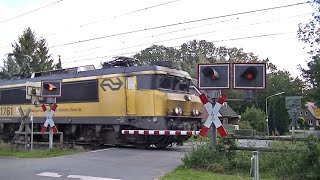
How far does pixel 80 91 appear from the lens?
20.5m

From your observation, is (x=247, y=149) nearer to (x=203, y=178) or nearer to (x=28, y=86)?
(x=203, y=178)

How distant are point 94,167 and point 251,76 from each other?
17.2 ft

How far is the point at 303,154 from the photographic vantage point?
31.4 ft

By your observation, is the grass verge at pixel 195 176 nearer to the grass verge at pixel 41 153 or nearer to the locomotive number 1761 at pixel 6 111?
the grass verge at pixel 41 153

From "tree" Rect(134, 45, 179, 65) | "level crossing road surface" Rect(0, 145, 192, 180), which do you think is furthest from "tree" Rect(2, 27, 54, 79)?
"level crossing road surface" Rect(0, 145, 192, 180)

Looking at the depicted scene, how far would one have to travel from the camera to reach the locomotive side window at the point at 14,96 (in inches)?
941

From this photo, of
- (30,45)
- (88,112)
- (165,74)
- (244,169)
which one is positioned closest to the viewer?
(244,169)

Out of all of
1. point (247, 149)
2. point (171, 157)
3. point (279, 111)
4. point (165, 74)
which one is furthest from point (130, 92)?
point (279, 111)

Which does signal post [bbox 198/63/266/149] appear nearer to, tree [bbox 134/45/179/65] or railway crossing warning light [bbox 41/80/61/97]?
railway crossing warning light [bbox 41/80/61/97]

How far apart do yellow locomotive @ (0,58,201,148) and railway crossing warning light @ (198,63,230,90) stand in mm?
6541

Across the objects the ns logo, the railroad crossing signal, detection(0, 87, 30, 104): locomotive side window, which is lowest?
the railroad crossing signal

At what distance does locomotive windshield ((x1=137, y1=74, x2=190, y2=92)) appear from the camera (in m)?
18.0

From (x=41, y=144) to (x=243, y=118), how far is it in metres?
47.1

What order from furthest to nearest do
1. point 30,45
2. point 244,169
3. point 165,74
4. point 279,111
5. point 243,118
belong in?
Result: point 279,111 → point 243,118 → point 30,45 → point 165,74 → point 244,169
